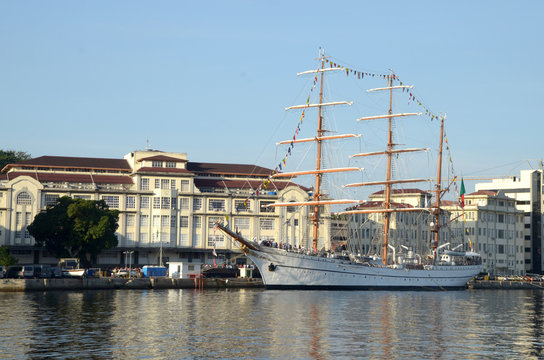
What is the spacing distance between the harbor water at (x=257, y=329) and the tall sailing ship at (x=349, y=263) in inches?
910

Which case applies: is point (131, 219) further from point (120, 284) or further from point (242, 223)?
point (120, 284)

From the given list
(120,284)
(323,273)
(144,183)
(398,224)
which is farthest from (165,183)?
(398,224)

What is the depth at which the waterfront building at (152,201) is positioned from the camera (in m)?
131

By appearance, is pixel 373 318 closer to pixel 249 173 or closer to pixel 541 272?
pixel 249 173

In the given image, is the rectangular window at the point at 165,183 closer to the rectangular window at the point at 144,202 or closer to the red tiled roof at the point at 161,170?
the red tiled roof at the point at 161,170

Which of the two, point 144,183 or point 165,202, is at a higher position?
point 144,183

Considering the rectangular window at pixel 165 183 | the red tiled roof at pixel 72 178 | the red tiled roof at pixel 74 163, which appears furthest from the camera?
the rectangular window at pixel 165 183

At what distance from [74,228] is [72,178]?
845 inches

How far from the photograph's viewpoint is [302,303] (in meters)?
75.3

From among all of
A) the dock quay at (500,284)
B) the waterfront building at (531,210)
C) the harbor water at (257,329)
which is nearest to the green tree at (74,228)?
the harbor water at (257,329)

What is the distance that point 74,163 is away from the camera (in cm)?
14050

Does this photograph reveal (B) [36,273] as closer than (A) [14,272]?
Yes

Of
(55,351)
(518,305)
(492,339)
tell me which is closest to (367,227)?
(518,305)

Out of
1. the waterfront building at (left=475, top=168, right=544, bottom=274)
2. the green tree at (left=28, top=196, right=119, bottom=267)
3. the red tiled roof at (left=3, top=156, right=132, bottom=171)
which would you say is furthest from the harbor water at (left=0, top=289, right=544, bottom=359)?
the waterfront building at (left=475, top=168, right=544, bottom=274)
